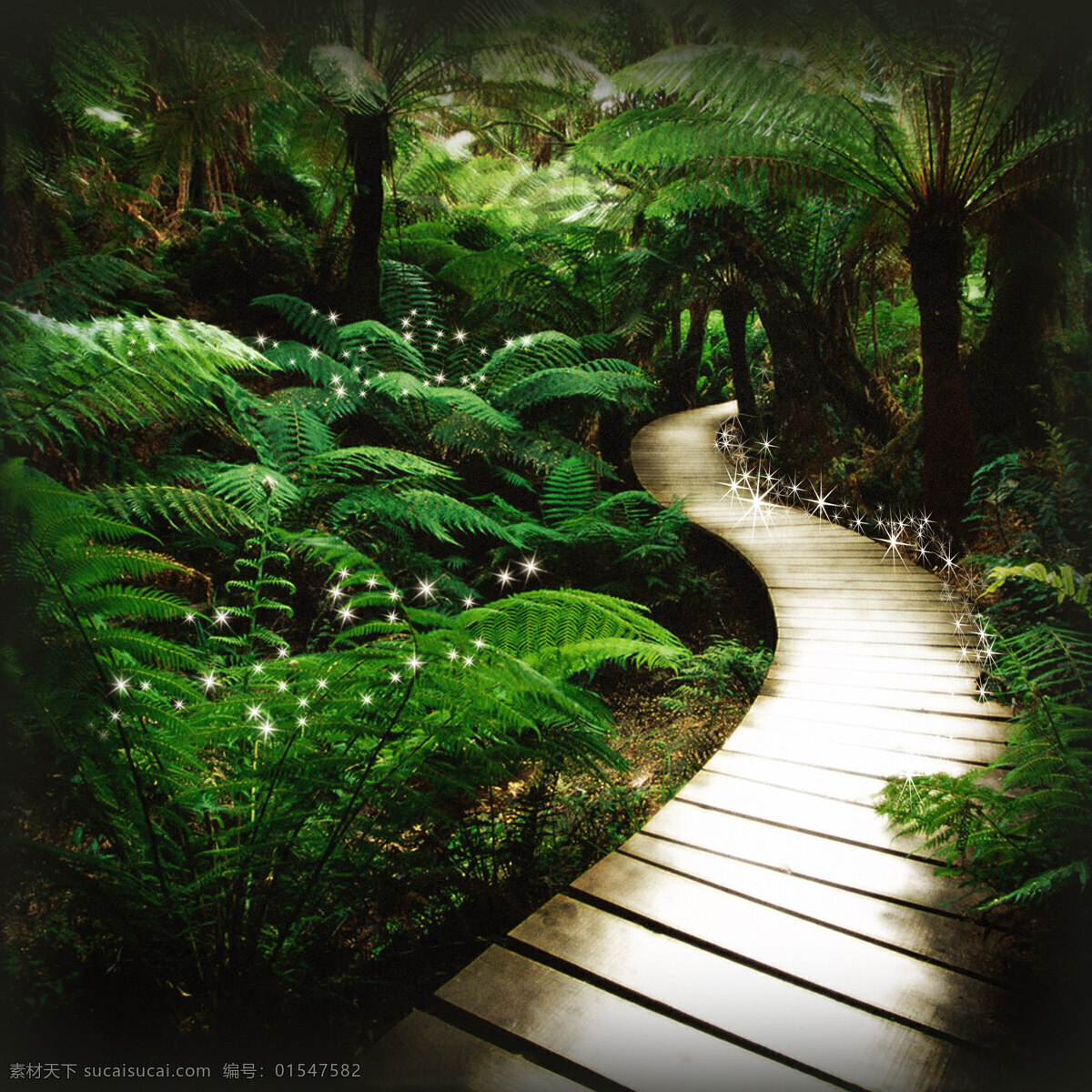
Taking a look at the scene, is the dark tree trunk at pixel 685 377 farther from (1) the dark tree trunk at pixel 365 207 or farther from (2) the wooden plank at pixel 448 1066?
(2) the wooden plank at pixel 448 1066

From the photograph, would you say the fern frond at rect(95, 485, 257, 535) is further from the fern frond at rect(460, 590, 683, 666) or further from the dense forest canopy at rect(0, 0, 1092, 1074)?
the fern frond at rect(460, 590, 683, 666)

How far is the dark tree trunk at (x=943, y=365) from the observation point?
296 centimetres

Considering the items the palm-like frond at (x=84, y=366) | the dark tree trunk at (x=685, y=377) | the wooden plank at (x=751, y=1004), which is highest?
the dark tree trunk at (x=685, y=377)

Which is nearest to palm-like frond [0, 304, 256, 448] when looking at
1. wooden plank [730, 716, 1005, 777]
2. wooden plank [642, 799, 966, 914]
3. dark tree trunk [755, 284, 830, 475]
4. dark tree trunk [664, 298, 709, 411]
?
wooden plank [642, 799, 966, 914]

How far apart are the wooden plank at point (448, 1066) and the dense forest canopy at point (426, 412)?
298mm

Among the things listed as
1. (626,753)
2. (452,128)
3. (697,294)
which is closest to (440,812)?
(626,753)

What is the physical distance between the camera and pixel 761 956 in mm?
1068

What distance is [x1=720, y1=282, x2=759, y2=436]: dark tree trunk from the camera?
5.52 metres

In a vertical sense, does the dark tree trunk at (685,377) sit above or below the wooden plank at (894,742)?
above

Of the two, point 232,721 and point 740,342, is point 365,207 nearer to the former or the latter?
point 232,721

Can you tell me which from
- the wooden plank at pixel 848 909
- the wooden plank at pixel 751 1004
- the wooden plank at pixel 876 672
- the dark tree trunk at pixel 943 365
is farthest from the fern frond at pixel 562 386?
the wooden plank at pixel 751 1004

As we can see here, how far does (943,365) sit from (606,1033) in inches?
136

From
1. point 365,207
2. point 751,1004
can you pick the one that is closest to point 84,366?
point 751,1004

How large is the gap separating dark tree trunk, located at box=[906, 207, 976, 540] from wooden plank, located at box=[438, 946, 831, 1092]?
3143 millimetres
